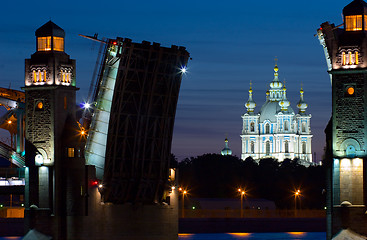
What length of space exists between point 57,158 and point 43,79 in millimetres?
4230

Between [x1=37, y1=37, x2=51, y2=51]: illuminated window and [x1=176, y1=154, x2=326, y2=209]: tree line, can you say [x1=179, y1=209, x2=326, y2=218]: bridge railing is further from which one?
[x1=37, y1=37, x2=51, y2=51]: illuminated window

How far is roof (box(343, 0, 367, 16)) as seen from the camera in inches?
2202

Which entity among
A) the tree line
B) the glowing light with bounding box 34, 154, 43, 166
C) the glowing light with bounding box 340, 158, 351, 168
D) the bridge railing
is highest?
the glowing light with bounding box 34, 154, 43, 166

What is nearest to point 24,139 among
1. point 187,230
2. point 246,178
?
point 187,230

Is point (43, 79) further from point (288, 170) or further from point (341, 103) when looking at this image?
point (288, 170)

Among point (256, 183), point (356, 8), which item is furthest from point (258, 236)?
point (256, 183)

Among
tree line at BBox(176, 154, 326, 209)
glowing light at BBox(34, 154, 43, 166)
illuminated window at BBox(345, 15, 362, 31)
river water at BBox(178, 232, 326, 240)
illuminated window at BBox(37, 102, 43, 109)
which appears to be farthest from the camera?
tree line at BBox(176, 154, 326, 209)

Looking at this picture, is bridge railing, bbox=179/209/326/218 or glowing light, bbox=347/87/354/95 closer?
glowing light, bbox=347/87/354/95

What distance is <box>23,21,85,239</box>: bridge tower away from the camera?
59.3 m

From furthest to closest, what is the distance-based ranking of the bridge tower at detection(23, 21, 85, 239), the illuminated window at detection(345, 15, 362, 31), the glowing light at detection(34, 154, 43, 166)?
1. the glowing light at detection(34, 154, 43, 166)
2. the bridge tower at detection(23, 21, 85, 239)
3. the illuminated window at detection(345, 15, 362, 31)

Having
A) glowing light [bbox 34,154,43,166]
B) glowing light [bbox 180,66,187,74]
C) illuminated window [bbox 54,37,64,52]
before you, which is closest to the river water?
glowing light [bbox 34,154,43,166]

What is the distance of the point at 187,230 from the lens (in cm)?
8756

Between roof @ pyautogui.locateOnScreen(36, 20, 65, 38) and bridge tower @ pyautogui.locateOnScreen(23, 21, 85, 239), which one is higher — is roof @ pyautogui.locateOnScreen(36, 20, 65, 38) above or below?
above

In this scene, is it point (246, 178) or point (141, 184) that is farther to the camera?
point (246, 178)
